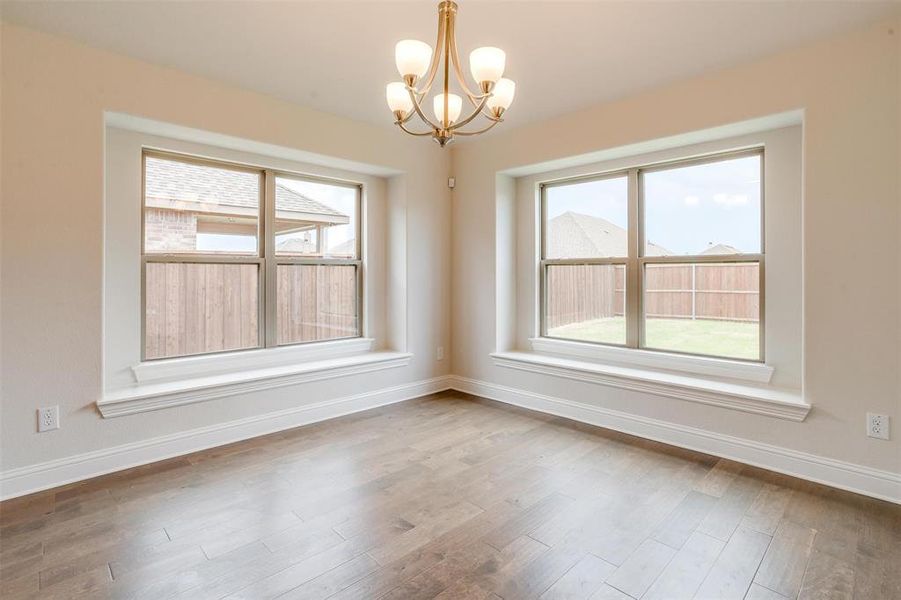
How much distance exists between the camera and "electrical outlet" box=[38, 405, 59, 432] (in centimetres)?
263

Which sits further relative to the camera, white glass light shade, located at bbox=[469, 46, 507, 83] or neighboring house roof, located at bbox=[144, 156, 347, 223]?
neighboring house roof, located at bbox=[144, 156, 347, 223]

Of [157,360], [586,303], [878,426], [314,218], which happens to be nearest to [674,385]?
[878,426]

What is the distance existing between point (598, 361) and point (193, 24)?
12.4 ft

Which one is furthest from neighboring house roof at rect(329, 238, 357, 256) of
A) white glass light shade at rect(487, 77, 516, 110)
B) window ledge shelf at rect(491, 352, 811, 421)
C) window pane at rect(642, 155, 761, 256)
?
window pane at rect(642, 155, 761, 256)

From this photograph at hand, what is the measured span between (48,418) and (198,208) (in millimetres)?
1696

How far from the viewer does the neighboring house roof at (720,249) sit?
11.1 feet

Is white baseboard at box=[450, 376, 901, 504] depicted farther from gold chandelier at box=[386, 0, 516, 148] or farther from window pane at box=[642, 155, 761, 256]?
gold chandelier at box=[386, 0, 516, 148]

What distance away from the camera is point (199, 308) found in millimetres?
3561

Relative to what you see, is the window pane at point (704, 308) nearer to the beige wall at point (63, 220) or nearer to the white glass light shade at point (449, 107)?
the white glass light shade at point (449, 107)

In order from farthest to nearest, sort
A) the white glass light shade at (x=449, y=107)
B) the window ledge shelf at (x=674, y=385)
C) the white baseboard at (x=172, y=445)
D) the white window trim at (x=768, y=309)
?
the white window trim at (x=768, y=309) < the window ledge shelf at (x=674, y=385) < the white baseboard at (x=172, y=445) < the white glass light shade at (x=449, y=107)

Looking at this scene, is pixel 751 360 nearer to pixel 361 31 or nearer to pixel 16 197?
pixel 361 31

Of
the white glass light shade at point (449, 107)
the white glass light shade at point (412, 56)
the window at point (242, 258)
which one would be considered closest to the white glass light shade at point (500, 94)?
the white glass light shade at point (449, 107)

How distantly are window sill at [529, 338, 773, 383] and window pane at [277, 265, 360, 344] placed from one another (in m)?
1.89

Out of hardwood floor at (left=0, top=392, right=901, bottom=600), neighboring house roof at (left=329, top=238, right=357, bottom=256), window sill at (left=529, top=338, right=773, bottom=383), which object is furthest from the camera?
neighboring house roof at (left=329, top=238, right=357, bottom=256)
